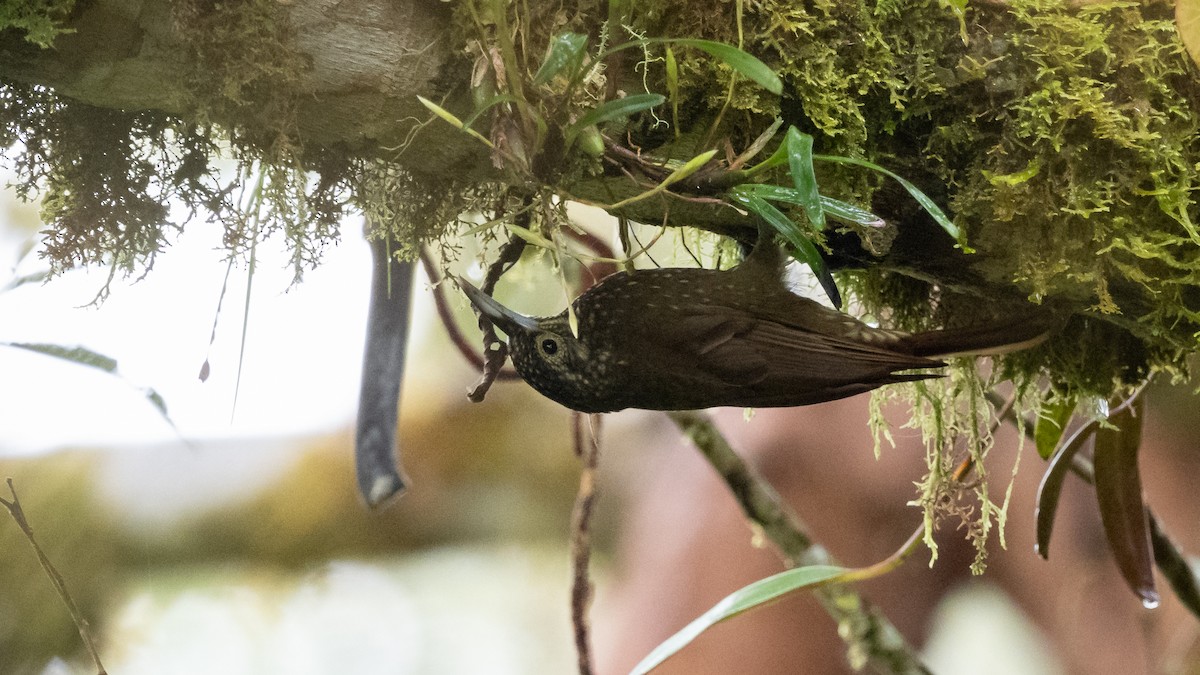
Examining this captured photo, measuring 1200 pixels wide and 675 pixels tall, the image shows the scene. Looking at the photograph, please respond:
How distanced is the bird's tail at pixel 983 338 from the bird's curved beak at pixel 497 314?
429 millimetres

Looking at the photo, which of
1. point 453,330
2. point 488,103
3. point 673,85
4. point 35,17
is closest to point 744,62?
point 673,85

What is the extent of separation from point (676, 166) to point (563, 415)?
2.39 meters

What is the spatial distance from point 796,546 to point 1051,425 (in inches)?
19.5

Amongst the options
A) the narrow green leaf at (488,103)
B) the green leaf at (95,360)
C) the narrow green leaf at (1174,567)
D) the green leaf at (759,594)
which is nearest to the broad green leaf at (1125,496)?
the narrow green leaf at (1174,567)

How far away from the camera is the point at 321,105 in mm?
745

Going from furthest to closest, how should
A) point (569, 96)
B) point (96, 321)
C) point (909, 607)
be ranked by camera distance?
1. point (909, 607)
2. point (96, 321)
3. point (569, 96)

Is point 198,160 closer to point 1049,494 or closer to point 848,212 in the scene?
point 848,212

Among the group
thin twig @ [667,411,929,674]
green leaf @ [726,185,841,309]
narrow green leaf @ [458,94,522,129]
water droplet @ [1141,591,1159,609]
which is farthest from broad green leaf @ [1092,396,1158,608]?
narrow green leaf @ [458,94,522,129]

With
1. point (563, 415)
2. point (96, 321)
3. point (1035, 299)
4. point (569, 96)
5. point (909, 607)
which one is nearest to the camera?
point (569, 96)

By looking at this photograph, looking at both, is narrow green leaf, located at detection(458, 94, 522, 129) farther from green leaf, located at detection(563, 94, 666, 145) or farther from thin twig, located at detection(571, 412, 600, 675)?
thin twig, located at detection(571, 412, 600, 675)

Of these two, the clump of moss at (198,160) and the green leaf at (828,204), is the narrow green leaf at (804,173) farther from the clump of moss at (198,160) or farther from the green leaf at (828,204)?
the clump of moss at (198,160)

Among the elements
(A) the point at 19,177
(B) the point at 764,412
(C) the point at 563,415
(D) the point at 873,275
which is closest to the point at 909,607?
(B) the point at 764,412

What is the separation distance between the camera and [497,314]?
85cm

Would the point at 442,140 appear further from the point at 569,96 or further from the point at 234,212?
the point at 234,212
